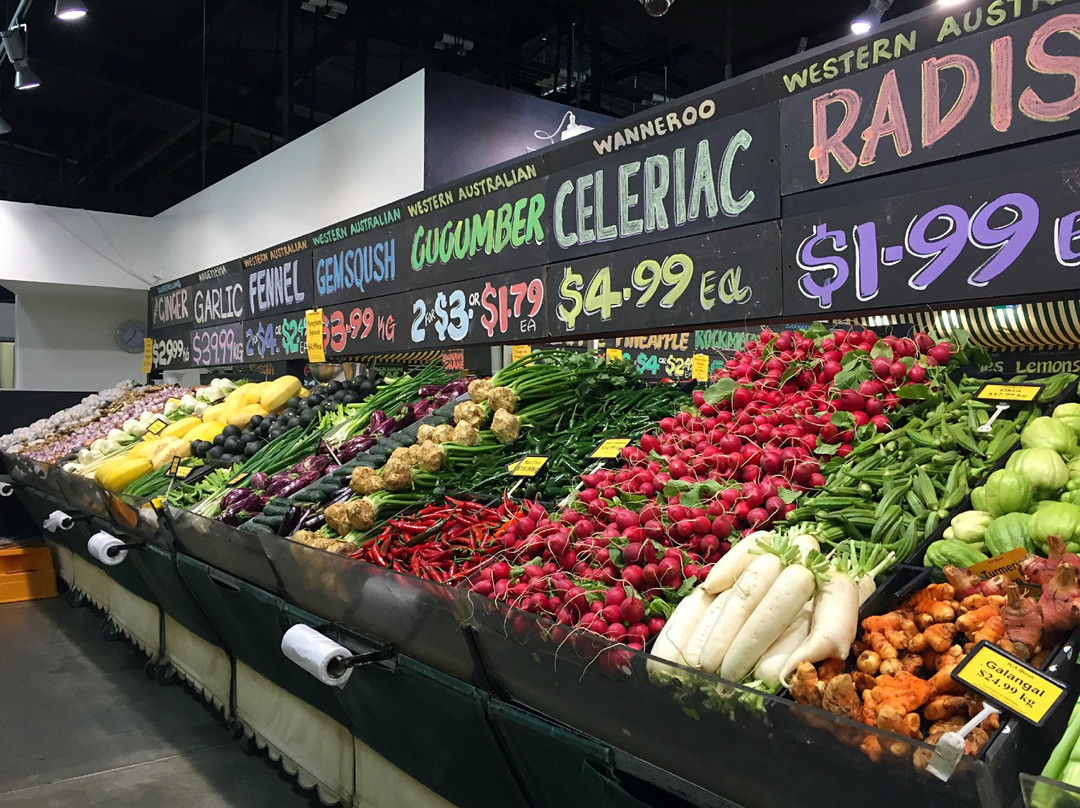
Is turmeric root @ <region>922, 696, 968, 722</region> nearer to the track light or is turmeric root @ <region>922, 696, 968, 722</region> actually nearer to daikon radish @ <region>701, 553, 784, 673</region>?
daikon radish @ <region>701, 553, 784, 673</region>

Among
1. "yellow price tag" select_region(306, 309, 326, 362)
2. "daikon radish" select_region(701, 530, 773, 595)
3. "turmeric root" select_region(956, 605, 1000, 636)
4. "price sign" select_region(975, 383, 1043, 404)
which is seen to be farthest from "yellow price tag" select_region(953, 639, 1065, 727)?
"yellow price tag" select_region(306, 309, 326, 362)

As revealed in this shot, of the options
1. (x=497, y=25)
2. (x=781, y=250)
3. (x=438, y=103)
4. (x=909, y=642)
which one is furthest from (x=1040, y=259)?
(x=497, y=25)

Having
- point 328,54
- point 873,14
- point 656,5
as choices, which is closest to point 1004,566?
point 656,5

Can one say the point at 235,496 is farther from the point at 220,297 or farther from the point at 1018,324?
the point at 1018,324

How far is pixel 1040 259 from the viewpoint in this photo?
184cm

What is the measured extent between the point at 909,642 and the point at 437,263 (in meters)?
2.99

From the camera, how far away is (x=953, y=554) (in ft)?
5.52

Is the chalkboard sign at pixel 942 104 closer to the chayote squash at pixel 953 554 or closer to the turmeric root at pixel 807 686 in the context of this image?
the chayote squash at pixel 953 554

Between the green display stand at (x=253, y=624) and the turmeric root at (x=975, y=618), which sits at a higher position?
the turmeric root at (x=975, y=618)

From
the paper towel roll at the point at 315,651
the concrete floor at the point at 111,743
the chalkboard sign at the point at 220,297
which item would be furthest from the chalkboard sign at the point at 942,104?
the chalkboard sign at the point at 220,297

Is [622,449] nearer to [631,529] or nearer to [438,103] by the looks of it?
[631,529]

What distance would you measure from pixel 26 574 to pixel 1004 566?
6.90 meters

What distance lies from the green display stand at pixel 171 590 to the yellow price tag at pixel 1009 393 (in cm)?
306

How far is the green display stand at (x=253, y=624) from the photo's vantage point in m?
2.64
